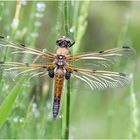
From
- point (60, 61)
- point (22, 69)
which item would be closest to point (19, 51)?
point (22, 69)

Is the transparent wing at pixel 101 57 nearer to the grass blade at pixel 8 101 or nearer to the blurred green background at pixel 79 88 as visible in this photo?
the blurred green background at pixel 79 88

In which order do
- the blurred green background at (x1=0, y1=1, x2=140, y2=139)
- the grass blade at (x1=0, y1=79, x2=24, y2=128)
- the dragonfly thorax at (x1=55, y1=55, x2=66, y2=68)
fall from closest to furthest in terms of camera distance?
1. the grass blade at (x1=0, y1=79, x2=24, y2=128)
2. the dragonfly thorax at (x1=55, y1=55, x2=66, y2=68)
3. the blurred green background at (x1=0, y1=1, x2=140, y2=139)

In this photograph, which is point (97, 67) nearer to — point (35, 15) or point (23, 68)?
point (23, 68)

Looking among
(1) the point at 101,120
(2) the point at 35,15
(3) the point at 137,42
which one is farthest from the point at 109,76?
(3) the point at 137,42

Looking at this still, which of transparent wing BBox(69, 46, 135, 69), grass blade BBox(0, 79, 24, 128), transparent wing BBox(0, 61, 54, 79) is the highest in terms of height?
transparent wing BBox(69, 46, 135, 69)

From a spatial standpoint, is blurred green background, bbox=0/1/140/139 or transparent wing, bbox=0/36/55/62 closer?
transparent wing, bbox=0/36/55/62

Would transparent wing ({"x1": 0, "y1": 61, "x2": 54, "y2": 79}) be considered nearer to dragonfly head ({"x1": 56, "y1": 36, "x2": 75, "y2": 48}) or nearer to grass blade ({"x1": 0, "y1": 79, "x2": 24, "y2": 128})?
dragonfly head ({"x1": 56, "y1": 36, "x2": 75, "y2": 48})

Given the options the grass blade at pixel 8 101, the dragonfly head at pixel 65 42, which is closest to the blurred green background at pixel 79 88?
the dragonfly head at pixel 65 42

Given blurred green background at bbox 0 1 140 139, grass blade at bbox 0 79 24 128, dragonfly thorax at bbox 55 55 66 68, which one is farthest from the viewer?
blurred green background at bbox 0 1 140 139

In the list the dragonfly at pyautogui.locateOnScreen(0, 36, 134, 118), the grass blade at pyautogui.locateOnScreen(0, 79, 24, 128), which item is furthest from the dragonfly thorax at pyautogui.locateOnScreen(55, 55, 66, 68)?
the grass blade at pyautogui.locateOnScreen(0, 79, 24, 128)
